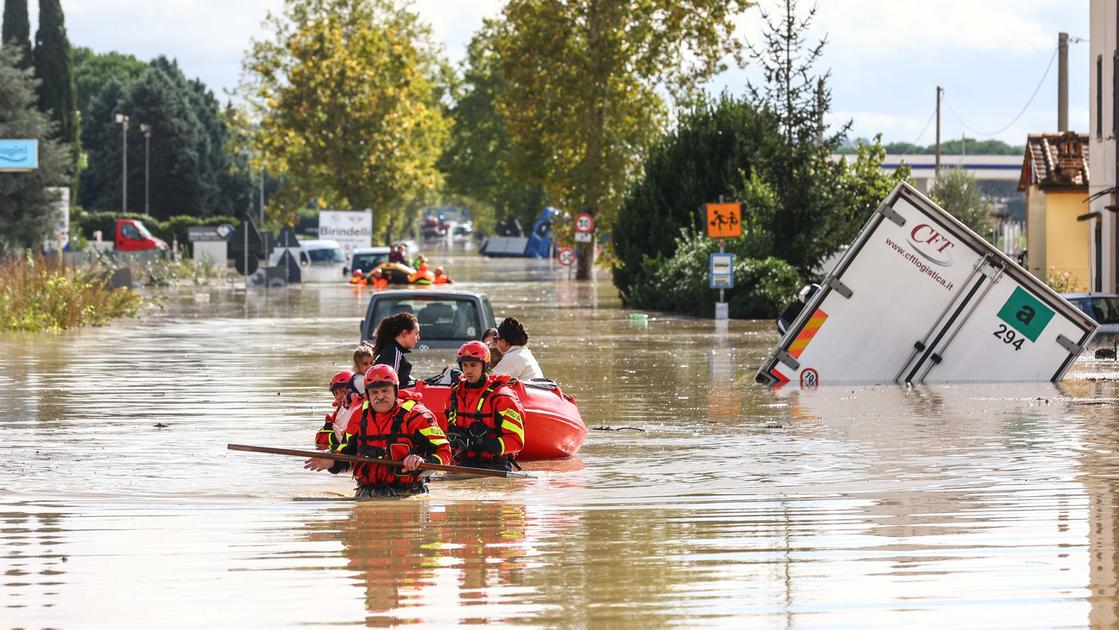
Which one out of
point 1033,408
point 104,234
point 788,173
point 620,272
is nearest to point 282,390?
point 1033,408

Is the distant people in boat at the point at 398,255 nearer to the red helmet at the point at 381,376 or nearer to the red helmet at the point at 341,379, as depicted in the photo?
the red helmet at the point at 341,379

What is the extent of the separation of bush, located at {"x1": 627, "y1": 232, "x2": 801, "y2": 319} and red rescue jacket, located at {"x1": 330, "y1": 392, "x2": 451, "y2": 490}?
2933cm

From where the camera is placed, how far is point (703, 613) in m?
8.55

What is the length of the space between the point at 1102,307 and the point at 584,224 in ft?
124

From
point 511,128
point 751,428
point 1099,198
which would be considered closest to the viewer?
point 751,428

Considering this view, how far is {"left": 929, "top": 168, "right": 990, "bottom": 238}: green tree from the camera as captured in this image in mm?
67875

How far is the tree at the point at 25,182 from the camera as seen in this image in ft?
183

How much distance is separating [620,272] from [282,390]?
29923 mm

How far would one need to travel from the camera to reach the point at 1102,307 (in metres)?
28.1

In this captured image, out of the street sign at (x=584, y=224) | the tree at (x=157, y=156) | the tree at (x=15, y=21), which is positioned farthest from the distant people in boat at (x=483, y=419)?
the tree at (x=157, y=156)

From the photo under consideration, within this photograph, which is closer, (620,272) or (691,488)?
(691,488)

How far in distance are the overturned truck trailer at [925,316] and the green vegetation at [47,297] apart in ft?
54.3

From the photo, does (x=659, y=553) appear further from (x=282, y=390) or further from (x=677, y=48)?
(x=677, y=48)

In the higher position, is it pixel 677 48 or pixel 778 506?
pixel 677 48
